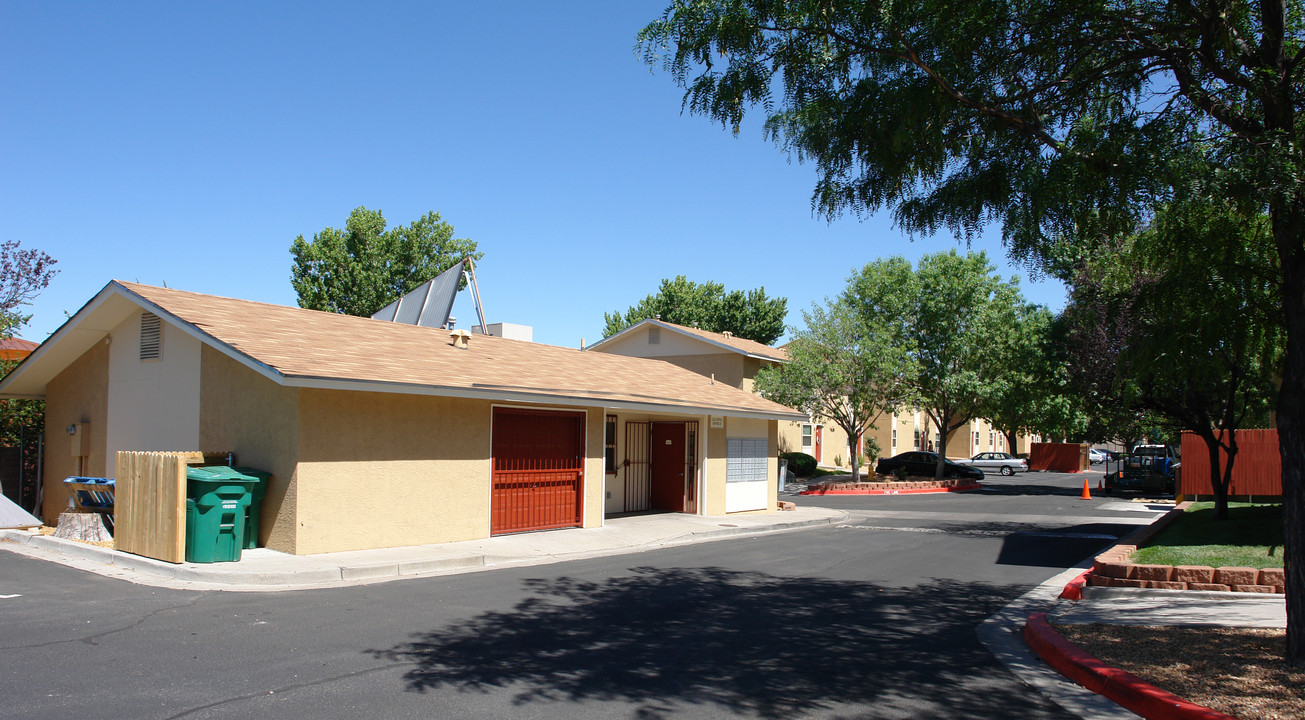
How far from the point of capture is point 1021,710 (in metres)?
5.98

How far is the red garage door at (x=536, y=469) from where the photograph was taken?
14.8m

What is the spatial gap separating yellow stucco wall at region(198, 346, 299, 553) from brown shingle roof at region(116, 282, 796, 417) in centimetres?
57

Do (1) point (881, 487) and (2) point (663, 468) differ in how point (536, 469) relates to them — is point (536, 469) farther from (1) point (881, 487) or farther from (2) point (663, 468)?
(1) point (881, 487)

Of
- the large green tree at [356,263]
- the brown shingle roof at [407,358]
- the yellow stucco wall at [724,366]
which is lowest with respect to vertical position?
the brown shingle roof at [407,358]

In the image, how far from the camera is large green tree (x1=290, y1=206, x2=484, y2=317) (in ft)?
137

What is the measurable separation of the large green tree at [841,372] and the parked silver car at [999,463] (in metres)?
19.2

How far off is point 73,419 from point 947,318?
29932mm

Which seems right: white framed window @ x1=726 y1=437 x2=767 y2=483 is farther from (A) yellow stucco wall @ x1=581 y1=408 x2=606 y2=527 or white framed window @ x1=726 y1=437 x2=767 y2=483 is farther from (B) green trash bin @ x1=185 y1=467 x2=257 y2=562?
(B) green trash bin @ x1=185 y1=467 x2=257 y2=562

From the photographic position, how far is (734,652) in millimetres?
7406

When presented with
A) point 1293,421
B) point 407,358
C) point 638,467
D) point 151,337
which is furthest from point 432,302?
point 1293,421

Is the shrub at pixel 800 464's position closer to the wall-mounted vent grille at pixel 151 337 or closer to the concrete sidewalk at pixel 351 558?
the concrete sidewalk at pixel 351 558

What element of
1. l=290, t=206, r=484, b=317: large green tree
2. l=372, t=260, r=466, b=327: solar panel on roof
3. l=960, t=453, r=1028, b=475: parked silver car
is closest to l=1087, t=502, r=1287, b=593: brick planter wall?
l=372, t=260, r=466, b=327: solar panel on roof

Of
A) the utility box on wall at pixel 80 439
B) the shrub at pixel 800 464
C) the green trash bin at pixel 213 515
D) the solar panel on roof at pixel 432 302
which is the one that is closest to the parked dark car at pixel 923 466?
the shrub at pixel 800 464

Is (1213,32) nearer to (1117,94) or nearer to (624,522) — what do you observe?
(1117,94)
